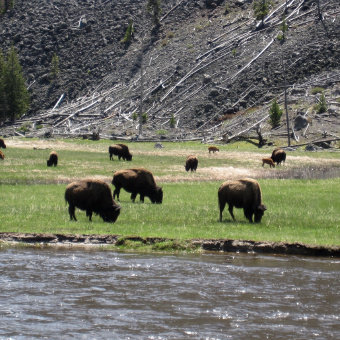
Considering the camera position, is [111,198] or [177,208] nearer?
[111,198]

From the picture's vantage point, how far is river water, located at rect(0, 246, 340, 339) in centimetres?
980

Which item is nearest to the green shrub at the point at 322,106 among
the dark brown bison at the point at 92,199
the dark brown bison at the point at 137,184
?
the dark brown bison at the point at 137,184

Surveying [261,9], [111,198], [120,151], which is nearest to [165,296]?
[111,198]

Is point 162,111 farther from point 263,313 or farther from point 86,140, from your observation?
point 263,313

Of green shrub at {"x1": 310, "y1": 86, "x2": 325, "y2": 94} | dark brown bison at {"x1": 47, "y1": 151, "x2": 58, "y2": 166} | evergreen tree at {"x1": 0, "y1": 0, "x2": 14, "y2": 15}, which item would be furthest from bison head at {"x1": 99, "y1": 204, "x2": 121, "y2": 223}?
evergreen tree at {"x1": 0, "y1": 0, "x2": 14, "y2": 15}

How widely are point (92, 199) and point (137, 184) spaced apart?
602 centimetres

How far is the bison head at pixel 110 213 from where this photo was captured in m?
19.5

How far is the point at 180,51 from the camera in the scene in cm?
10356

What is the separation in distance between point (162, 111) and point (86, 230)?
242ft

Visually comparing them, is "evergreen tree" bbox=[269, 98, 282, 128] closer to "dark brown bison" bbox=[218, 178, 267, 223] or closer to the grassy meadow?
the grassy meadow

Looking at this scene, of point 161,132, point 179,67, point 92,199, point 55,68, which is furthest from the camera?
point 55,68

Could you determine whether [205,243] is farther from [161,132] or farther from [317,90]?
[317,90]

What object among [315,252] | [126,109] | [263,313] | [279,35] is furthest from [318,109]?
[263,313]

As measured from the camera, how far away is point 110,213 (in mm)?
19547
